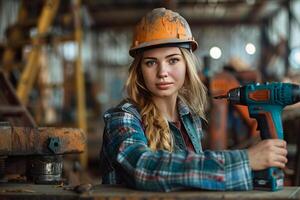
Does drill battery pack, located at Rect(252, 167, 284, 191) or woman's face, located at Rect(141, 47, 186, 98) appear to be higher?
woman's face, located at Rect(141, 47, 186, 98)

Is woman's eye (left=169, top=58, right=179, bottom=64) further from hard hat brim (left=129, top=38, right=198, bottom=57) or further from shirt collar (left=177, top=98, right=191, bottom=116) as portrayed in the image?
shirt collar (left=177, top=98, right=191, bottom=116)

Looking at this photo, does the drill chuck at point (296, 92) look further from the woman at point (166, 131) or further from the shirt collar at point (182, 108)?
the shirt collar at point (182, 108)

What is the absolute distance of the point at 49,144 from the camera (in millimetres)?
2998

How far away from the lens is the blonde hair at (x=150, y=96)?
111 inches

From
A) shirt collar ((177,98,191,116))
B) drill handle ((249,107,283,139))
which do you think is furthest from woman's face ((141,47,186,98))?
drill handle ((249,107,283,139))

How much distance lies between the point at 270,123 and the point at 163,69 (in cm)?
62

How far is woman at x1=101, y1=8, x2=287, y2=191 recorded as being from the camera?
2.38 m

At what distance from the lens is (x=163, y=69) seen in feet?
9.24

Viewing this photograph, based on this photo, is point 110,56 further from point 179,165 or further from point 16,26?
point 179,165

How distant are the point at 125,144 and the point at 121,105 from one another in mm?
312

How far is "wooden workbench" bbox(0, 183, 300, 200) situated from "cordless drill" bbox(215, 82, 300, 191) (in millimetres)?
58

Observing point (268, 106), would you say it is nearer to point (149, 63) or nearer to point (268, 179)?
point (268, 179)

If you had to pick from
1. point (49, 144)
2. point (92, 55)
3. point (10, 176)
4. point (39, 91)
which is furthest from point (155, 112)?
point (92, 55)

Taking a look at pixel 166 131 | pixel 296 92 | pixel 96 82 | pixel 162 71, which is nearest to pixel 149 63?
pixel 162 71
